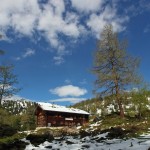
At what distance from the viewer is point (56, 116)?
6300cm

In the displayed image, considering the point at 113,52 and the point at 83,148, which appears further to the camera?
the point at 113,52

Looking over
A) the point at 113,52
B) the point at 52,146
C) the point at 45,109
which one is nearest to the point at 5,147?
the point at 52,146

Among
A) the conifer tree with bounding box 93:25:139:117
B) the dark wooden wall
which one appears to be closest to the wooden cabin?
the dark wooden wall

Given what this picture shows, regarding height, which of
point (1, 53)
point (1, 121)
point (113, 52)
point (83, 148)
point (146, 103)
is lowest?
point (83, 148)

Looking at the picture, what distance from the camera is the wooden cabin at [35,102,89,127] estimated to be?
61.6 m

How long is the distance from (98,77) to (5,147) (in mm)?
24988

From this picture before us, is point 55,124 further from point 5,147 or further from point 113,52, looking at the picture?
point 5,147

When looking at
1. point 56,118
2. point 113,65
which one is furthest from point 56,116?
point 113,65

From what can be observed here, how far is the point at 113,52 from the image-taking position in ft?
133

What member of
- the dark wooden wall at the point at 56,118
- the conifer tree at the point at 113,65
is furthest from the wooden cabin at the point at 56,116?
the conifer tree at the point at 113,65

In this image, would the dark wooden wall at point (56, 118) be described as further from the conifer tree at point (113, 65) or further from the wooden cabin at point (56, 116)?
the conifer tree at point (113, 65)

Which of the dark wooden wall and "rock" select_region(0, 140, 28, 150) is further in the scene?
the dark wooden wall

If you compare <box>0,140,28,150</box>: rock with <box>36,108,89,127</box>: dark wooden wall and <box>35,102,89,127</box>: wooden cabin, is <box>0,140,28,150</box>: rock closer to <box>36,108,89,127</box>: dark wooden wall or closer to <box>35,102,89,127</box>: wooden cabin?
<box>35,102,89,127</box>: wooden cabin

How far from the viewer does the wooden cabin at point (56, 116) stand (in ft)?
202
